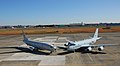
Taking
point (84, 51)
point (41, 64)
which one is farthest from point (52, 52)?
point (41, 64)

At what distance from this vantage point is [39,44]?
165ft

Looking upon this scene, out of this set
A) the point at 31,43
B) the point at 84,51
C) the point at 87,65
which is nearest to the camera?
the point at 87,65

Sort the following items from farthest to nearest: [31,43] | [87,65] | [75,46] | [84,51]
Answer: [31,43]
[84,51]
[75,46]
[87,65]

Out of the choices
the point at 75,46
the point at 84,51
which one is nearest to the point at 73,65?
the point at 75,46

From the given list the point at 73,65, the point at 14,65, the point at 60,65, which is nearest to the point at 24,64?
the point at 14,65

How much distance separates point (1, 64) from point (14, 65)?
2.82 meters

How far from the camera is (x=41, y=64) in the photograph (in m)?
35.0

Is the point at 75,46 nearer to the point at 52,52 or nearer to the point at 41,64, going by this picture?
the point at 52,52

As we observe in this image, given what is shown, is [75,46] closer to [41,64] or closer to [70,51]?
[70,51]

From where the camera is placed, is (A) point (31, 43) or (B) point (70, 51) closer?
(B) point (70, 51)

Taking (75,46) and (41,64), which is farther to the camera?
(75,46)

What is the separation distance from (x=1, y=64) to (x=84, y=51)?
848 inches

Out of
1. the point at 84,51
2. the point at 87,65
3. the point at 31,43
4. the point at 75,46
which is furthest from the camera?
the point at 31,43

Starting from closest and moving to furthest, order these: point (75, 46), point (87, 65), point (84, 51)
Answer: point (87, 65) < point (75, 46) < point (84, 51)
